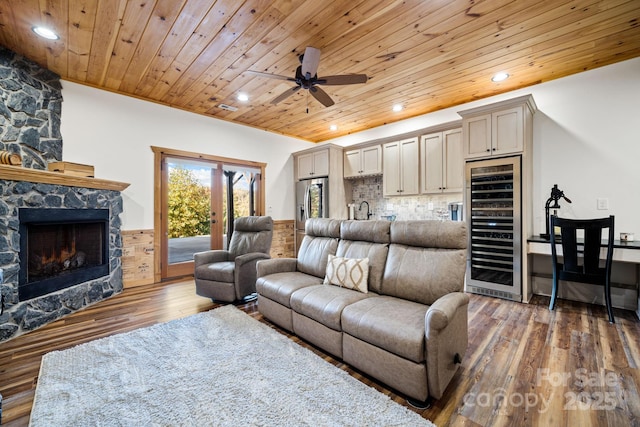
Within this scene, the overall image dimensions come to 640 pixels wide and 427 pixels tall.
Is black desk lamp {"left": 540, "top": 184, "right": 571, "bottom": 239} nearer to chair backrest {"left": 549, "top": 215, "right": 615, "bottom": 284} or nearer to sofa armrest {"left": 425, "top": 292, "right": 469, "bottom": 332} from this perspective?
chair backrest {"left": 549, "top": 215, "right": 615, "bottom": 284}

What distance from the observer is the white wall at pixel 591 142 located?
120 inches

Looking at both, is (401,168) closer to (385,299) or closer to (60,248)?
(385,299)

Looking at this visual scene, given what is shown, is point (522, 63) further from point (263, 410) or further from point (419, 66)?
point (263, 410)

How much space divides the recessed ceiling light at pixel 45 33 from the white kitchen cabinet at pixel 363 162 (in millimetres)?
4344

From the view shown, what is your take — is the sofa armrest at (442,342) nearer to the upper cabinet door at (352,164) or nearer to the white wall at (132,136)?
the upper cabinet door at (352,164)

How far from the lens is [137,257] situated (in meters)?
4.02

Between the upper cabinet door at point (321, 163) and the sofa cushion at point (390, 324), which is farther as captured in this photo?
the upper cabinet door at point (321, 163)

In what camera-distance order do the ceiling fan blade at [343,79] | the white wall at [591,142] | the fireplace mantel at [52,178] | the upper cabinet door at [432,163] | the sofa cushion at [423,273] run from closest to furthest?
the sofa cushion at [423,273] < the fireplace mantel at [52,178] < the ceiling fan blade at [343,79] < the white wall at [591,142] < the upper cabinet door at [432,163]

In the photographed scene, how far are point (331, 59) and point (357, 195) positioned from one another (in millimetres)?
3094

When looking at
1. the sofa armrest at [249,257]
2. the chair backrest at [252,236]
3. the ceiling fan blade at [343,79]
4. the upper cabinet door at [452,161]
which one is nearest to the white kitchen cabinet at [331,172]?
the chair backrest at [252,236]

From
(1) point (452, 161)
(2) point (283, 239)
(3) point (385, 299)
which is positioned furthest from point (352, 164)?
(3) point (385, 299)

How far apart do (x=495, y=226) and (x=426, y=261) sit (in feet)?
6.43

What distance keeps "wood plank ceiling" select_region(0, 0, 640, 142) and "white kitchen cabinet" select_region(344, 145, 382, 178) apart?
133cm

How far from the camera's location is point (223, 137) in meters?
5.03
